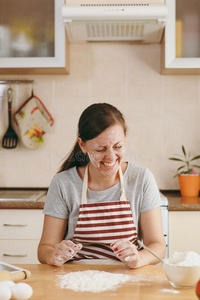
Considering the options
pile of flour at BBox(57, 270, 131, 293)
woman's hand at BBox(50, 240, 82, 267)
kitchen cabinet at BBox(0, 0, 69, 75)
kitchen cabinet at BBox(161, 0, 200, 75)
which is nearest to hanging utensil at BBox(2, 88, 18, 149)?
kitchen cabinet at BBox(0, 0, 69, 75)

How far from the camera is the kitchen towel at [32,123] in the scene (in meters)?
2.93

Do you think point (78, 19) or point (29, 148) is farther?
point (29, 148)

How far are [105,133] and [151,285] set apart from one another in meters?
0.60

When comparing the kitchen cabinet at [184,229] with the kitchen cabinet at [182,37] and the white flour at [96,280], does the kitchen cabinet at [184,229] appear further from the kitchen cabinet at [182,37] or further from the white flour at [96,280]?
the white flour at [96,280]

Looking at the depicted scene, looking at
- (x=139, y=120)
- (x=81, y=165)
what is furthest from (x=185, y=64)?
(x=81, y=165)

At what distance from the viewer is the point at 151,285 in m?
1.21

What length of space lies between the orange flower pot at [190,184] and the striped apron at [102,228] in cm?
117

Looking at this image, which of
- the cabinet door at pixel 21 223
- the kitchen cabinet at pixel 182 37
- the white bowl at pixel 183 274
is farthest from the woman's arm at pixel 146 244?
the kitchen cabinet at pixel 182 37

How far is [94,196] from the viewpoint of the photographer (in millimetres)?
1703

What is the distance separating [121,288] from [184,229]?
1.29m

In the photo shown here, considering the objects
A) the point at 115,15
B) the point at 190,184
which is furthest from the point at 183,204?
the point at 115,15

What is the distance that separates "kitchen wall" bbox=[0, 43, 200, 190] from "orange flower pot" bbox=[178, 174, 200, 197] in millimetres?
198

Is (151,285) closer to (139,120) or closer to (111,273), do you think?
(111,273)

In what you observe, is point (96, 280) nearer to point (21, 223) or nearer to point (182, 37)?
point (21, 223)
